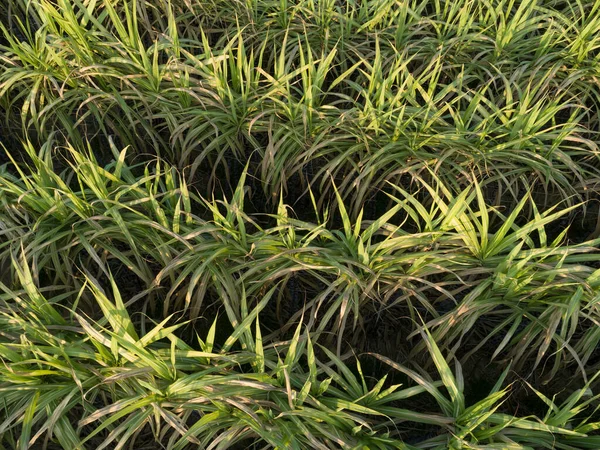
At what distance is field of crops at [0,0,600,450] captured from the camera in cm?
109

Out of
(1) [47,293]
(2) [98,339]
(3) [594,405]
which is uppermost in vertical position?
(2) [98,339]

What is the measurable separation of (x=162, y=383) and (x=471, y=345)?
0.80 m

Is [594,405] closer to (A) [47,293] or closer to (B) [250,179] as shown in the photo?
(B) [250,179]

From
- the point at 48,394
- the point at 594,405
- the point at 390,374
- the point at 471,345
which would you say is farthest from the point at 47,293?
the point at 594,405

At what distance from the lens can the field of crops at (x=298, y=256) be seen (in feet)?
3.57

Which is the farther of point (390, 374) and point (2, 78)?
point (2, 78)

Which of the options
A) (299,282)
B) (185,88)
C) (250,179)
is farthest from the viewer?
(250,179)

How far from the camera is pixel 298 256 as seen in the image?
1.29 metres

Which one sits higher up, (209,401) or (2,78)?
(2,78)

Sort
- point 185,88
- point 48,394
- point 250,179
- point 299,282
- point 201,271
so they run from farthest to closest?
point 250,179
point 185,88
point 299,282
point 201,271
point 48,394

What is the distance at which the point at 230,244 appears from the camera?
1.30 metres

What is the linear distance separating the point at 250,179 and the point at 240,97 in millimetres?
267

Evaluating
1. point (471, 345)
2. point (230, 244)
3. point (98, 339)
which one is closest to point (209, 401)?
point (98, 339)

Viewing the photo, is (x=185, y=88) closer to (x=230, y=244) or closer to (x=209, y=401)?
(x=230, y=244)
